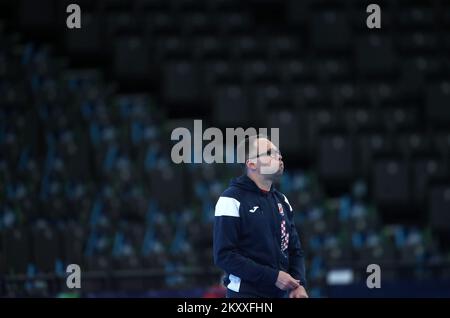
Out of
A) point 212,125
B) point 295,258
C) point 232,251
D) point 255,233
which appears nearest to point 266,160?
point 255,233

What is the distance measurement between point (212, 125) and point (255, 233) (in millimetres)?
7136

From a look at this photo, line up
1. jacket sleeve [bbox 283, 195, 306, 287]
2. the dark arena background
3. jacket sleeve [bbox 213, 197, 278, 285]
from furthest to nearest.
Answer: the dark arena background, jacket sleeve [bbox 283, 195, 306, 287], jacket sleeve [bbox 213, 197, 278, 285]

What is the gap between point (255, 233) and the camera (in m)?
4.96

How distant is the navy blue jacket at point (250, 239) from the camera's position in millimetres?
4867

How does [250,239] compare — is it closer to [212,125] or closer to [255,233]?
[255,233]

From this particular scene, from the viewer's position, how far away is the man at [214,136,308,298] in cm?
487

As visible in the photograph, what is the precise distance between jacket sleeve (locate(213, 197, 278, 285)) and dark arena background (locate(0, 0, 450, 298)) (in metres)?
3.67

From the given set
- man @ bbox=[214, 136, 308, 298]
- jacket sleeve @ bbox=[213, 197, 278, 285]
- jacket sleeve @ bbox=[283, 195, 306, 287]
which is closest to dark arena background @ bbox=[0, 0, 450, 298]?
jacket sleeve @ bbox=[283, 195, 306, 287]

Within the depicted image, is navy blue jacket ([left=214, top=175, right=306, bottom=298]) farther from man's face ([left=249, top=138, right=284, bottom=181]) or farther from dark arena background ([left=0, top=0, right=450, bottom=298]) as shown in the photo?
dark arena background ([left=0, top=0, right=450, bottom=298])

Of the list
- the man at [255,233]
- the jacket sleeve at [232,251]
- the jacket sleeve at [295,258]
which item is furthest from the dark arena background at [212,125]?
the jacket sleeve at [232,251]

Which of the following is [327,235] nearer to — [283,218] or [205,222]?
[205,222]
